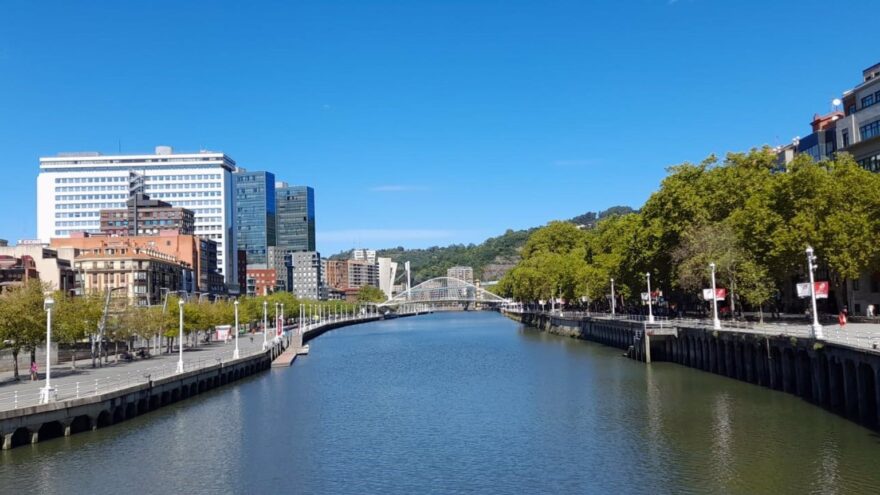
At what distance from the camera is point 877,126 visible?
80000mm

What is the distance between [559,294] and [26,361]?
388 feet

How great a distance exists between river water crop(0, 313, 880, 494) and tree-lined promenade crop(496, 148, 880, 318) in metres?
12.7

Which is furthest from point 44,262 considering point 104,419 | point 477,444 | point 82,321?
point 477,444

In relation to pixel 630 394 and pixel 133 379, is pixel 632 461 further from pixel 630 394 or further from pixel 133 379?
pixel 133 379

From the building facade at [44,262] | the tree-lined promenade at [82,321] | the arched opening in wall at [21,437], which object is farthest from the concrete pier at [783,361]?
the building facade at [44,262]

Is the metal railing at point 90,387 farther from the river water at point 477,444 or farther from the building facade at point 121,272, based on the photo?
the building facade at point 121,272

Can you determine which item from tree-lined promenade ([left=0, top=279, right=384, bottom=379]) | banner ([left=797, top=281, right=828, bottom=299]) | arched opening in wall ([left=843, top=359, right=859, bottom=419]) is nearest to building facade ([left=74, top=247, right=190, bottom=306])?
tree-lined promenade ([left=0, top=279, right=384, bottom=379])

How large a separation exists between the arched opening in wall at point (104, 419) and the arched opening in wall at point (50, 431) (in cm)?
337

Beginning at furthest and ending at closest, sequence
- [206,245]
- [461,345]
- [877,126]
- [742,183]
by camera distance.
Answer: [206,245] → [461,345] → [742,183] → [877,126]

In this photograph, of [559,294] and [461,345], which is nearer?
[461,345]

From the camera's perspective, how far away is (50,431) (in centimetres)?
4494

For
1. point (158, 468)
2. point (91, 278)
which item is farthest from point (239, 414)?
point (91, 278)

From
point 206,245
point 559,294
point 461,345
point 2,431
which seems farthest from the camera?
point 206,245

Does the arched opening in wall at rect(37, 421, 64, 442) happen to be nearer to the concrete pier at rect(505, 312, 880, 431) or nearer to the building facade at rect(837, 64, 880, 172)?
the concrete pier at rect(505, 312, 880, 431)
